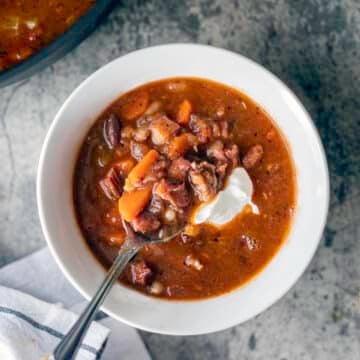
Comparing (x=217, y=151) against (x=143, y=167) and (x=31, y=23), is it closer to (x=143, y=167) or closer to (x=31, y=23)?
(x=143, y=167)

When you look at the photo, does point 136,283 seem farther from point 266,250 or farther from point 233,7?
point 233,7

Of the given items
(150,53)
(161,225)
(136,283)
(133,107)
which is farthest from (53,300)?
(150,53)

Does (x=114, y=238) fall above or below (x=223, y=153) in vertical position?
below

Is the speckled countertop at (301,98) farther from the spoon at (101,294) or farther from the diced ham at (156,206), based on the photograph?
the diced ham at (156,206)

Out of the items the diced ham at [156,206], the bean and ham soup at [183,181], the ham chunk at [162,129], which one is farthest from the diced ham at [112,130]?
the diced ham at [156,206]

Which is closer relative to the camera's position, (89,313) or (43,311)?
(89,313)

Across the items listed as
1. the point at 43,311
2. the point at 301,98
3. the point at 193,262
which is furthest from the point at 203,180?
the point at 43,311
